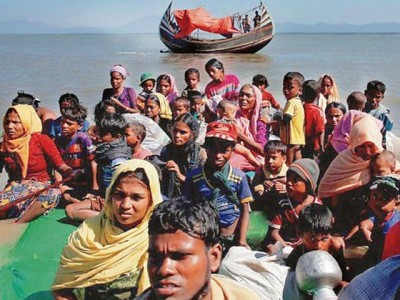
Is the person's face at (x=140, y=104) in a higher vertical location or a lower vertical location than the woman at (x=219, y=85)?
lower

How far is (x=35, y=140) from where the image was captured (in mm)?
4758

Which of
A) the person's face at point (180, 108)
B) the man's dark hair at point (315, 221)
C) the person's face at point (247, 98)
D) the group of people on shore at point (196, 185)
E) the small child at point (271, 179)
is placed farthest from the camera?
the person's face at point (180, 108)

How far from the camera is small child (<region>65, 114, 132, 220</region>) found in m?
4.42

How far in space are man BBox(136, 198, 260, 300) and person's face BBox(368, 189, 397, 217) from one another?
5.23 ft

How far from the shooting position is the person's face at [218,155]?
3.83 meters

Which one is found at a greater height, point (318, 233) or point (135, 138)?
point (135, 138)

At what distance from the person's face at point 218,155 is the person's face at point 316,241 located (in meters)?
0.91

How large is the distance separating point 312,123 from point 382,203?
2256mm

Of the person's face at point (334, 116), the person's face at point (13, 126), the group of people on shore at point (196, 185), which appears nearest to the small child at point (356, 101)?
the group of people on shore at point (196, 185)

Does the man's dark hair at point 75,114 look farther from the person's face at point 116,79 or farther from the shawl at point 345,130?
the shawl at point 345,130

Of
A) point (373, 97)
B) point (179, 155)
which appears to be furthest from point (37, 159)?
point (373, 97)

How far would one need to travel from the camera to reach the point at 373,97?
19.3 ft

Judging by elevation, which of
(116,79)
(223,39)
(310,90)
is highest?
(223,39)

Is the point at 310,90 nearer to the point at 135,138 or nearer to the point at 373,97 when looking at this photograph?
the point at 373,97
